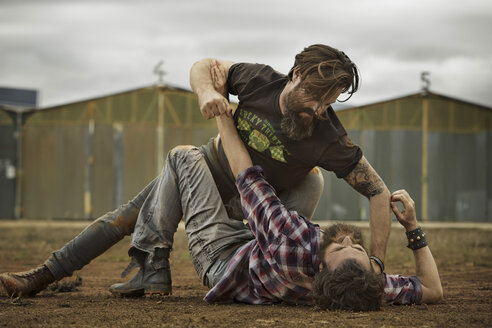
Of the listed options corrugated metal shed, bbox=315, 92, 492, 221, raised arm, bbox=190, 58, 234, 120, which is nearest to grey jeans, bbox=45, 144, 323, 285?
raised arm, bbox=190, 58, 234, 120

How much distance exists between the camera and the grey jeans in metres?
3.38

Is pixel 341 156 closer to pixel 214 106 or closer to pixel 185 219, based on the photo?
pixel 214 106

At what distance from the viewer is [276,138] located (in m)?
3.47

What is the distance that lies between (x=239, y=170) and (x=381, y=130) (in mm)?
12071

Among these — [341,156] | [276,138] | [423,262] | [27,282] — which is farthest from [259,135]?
[27,282]

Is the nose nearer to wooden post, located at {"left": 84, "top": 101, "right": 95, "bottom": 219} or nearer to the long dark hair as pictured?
the long dark hair

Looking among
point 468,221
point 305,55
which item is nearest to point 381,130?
point 468,221

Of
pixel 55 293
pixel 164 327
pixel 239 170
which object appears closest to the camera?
pixel 164 327

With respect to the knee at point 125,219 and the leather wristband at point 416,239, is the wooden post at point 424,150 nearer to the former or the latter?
the leather wristband at point 416,239

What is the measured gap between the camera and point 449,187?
15039 mm

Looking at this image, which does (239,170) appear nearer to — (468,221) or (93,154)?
(93,154)

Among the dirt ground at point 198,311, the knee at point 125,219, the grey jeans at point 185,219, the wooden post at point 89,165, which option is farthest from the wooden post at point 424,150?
the knee at point 125,219

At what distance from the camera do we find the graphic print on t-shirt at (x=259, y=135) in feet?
11.4

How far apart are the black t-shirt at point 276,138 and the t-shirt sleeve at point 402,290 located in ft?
2.25
